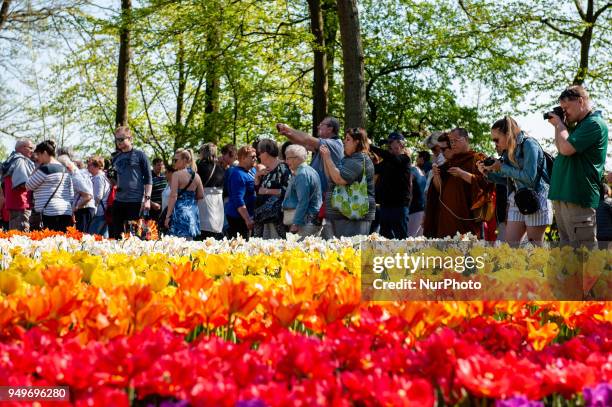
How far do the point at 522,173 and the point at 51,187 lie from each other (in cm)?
648

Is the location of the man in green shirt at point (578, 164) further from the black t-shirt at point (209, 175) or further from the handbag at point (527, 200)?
the black t-shirt at point (209, 175)

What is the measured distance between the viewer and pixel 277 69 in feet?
77.5

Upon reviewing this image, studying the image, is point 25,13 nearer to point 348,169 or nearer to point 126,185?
point 126,185

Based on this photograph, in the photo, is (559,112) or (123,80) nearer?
(559,112)

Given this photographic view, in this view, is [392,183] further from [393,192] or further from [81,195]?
[81,195]

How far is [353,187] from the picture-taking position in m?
8.09

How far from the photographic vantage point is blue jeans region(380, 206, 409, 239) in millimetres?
9414

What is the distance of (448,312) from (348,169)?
552 cm

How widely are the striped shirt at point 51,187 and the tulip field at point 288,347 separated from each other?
27.5ft

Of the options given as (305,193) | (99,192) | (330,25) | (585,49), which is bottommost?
(99,192)

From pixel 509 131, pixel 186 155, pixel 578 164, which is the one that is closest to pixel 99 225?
pixel 186 155

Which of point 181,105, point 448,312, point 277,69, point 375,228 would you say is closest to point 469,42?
point 277,69

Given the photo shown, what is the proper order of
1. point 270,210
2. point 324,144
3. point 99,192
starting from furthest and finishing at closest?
point 99,192
point 270,210
point 324,144

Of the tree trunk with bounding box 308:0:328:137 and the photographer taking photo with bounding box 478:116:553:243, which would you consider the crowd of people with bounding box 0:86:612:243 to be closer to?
the photographer taking photo with bounding box 478:116:553:243
